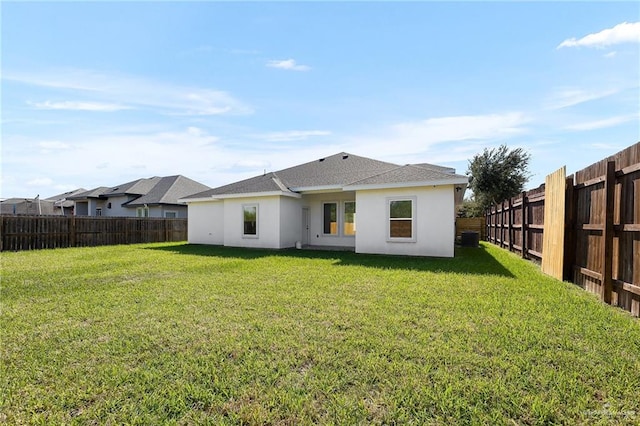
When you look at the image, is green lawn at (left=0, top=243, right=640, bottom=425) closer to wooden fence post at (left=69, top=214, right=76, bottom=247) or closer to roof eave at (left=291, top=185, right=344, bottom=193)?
roof eave at (left=291, top=185, right=344, bottom=193)

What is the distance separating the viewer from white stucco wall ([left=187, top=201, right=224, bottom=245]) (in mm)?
16844

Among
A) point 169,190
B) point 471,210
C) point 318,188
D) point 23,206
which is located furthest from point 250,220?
point 23,206

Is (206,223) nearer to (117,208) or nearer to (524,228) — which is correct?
(524,228)

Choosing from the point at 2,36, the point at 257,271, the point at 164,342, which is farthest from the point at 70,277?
the point at 164,342

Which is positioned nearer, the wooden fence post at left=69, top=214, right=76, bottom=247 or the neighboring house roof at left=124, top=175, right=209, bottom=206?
the wooden fence post at left=69, top=214, right=76, bottom=247

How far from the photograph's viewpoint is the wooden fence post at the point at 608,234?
5.02 m

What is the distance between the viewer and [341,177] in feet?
46.7

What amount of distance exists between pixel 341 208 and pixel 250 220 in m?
4.42

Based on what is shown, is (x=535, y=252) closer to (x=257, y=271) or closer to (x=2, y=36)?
(x=257, y=271)

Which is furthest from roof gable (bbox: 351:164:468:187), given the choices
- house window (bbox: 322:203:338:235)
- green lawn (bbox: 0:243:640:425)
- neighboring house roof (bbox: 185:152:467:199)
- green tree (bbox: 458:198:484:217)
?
green tree (bbox: 458:198:484:217)

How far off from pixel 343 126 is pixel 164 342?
51.4 feet

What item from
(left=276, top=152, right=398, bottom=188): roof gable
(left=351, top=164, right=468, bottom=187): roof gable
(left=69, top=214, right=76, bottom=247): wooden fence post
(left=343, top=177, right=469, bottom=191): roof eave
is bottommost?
(left=69, top=214, right=76, bottom=247): wooden fence post

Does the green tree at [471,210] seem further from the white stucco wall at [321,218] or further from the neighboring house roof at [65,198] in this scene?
the neighboring house roof at [65,198]

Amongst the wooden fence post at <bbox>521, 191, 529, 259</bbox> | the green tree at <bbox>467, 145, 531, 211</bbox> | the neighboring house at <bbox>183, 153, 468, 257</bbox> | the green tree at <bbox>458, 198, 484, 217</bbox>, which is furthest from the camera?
the green tree at <bbox>458, 198, 484, 217</bbox>
